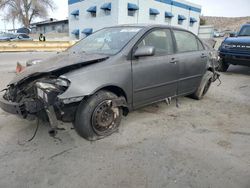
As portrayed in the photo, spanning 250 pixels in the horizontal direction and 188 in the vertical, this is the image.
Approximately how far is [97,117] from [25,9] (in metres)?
54.3

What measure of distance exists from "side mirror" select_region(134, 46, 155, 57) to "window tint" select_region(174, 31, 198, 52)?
3.71 ft

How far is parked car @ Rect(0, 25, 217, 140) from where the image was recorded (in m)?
3.13

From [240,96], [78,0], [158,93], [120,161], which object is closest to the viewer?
[120,161]

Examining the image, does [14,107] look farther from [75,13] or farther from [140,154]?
[75,13]

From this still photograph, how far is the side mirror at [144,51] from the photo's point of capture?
360 cm

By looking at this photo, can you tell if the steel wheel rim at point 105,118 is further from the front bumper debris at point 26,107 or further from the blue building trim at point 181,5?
the blue building trim at point 181,5

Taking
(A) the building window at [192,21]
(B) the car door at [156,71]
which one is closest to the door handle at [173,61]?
(B) the car door at [156,71]

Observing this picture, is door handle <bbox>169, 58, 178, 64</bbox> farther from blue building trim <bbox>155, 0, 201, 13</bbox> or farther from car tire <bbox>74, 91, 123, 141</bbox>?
blue building trim <bbox>155, 0, 201, 13</bbox>

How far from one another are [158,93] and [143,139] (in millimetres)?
999

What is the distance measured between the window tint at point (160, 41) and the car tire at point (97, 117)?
1177 mm

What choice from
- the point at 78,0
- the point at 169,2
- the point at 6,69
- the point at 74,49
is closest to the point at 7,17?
the point at 78,0

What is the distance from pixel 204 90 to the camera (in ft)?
18.5

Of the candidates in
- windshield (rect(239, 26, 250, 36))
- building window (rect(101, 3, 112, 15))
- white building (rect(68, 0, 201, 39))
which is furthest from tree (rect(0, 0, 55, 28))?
windshield (rect(239, 26, 250, 36))

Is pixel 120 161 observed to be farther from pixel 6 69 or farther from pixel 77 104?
pixel 6 69
